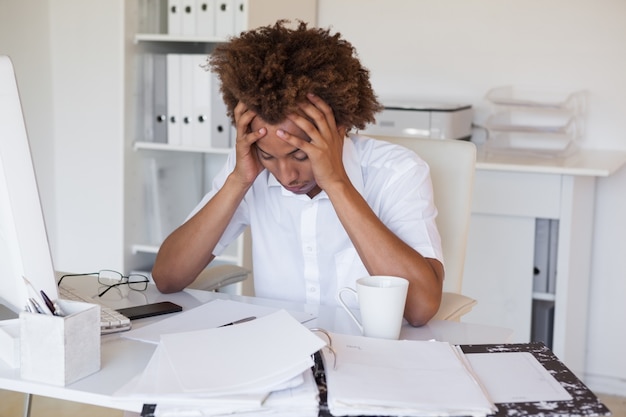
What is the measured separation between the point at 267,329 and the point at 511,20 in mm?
2125

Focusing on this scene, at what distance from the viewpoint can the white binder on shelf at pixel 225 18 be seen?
291 centimetres

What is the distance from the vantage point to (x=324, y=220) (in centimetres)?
179

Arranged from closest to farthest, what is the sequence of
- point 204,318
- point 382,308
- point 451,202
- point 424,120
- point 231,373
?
point 231,373 < point 382,308 < point 204,318 < point 451,202 < point 424,120

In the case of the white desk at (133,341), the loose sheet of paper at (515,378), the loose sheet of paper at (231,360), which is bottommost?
the white desk at (133,341)

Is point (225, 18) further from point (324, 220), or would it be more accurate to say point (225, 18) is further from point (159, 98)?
point (324, 220)

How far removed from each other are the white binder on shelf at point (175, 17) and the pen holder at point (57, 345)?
194 centimetres

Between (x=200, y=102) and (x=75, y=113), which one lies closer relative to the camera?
(x=200, y=102)

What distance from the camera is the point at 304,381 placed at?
3.66 ft

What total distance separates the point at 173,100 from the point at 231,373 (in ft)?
6.64

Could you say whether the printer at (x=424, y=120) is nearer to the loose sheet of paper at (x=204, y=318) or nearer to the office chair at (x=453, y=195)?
the office chair at (x=453, y=195)

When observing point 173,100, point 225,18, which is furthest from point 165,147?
point 225,18

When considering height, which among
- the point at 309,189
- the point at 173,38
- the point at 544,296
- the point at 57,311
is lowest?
the point at 544,296

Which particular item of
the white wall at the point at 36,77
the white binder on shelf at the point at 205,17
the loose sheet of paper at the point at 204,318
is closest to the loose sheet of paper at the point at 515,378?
the loose sheet of paper at the point at 204,318

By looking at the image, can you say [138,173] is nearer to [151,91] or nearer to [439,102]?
[151,91]
